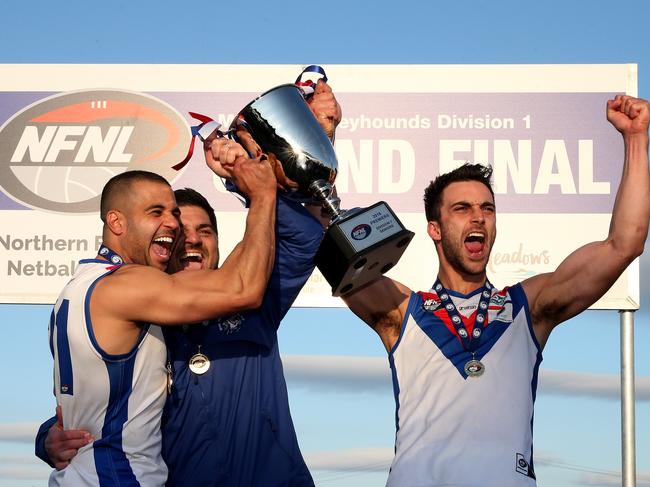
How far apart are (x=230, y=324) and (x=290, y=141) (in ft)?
2.88

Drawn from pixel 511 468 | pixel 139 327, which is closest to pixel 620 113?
pixel 511 468

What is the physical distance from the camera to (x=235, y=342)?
4.49 metres

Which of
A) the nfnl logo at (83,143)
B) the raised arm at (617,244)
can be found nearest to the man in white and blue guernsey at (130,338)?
the raised arm at (617,244)

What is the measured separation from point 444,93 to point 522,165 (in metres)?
0.86

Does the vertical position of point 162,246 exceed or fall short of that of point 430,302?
it exceeds it

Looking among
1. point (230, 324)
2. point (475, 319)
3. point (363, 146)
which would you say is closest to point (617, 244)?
point (475, 319)

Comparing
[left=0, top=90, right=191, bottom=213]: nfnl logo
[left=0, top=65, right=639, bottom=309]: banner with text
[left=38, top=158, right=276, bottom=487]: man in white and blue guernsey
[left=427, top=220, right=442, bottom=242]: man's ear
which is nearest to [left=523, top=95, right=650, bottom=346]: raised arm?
[left=427, top=220, right=442, bottom=242]: man's ear

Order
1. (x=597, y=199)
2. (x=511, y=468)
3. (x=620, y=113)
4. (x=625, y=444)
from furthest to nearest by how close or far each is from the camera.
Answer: (x=597, y=199) → (x=625, y=444) → (x=620, y=113) → (x=511, y=468)

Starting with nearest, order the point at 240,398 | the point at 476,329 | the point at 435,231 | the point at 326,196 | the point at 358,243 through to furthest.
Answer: the point at 358,243, the point at 326,196, the point at 240,398, the point at 476,329, the point at 435,231

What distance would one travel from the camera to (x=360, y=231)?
155 inches

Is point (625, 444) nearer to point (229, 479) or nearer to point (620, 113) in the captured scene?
point (620, 113)

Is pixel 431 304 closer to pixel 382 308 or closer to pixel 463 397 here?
pixel 382 308

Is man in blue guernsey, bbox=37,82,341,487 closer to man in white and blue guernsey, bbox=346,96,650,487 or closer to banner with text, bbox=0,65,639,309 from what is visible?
man in white and blue guernsey, bbox=346,96,650,487

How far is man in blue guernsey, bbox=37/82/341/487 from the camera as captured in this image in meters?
4.32
